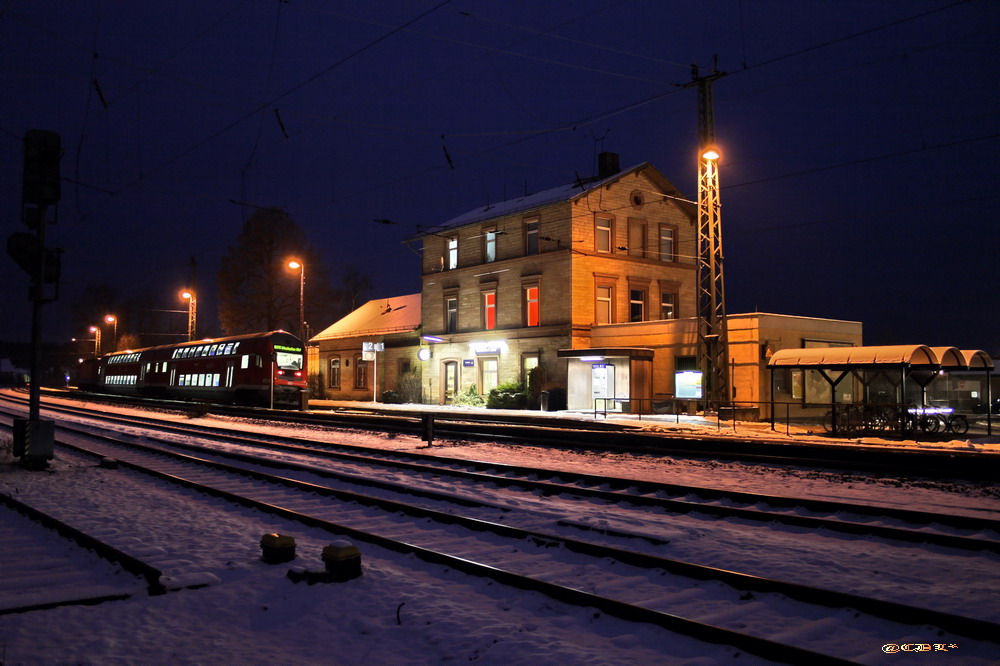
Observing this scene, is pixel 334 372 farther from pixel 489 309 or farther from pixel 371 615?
pixel 371 615

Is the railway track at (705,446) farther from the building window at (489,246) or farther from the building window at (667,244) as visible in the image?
the building window at (667,244)

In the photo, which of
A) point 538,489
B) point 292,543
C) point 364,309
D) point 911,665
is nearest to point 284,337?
point 364,309

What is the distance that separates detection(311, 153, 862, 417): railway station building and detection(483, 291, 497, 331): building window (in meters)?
0.06

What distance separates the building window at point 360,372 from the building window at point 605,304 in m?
17.0

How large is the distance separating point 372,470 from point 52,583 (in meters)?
7.71

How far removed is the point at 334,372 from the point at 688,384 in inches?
1121

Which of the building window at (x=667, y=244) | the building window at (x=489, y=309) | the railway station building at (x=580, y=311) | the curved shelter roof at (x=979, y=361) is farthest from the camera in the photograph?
the building window at (x=489, y=309)

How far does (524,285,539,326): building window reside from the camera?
3625 cm

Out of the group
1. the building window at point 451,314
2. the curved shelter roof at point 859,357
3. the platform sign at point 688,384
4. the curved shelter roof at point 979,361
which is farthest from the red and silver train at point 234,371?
the curved shelter roof at point 979,361

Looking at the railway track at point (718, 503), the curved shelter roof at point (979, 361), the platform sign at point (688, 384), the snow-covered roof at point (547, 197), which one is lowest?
the railway track at point (718, 503)

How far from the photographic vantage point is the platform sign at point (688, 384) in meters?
27.4

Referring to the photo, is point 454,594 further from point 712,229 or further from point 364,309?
point 364,309

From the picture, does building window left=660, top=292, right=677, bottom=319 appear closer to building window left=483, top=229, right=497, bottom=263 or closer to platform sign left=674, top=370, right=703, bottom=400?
building window left=483, top=229, right=497, bottom=263

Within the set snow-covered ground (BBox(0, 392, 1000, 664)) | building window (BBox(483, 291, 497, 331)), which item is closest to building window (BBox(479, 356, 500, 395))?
building window (BBox(483, 291, 497, 331))
